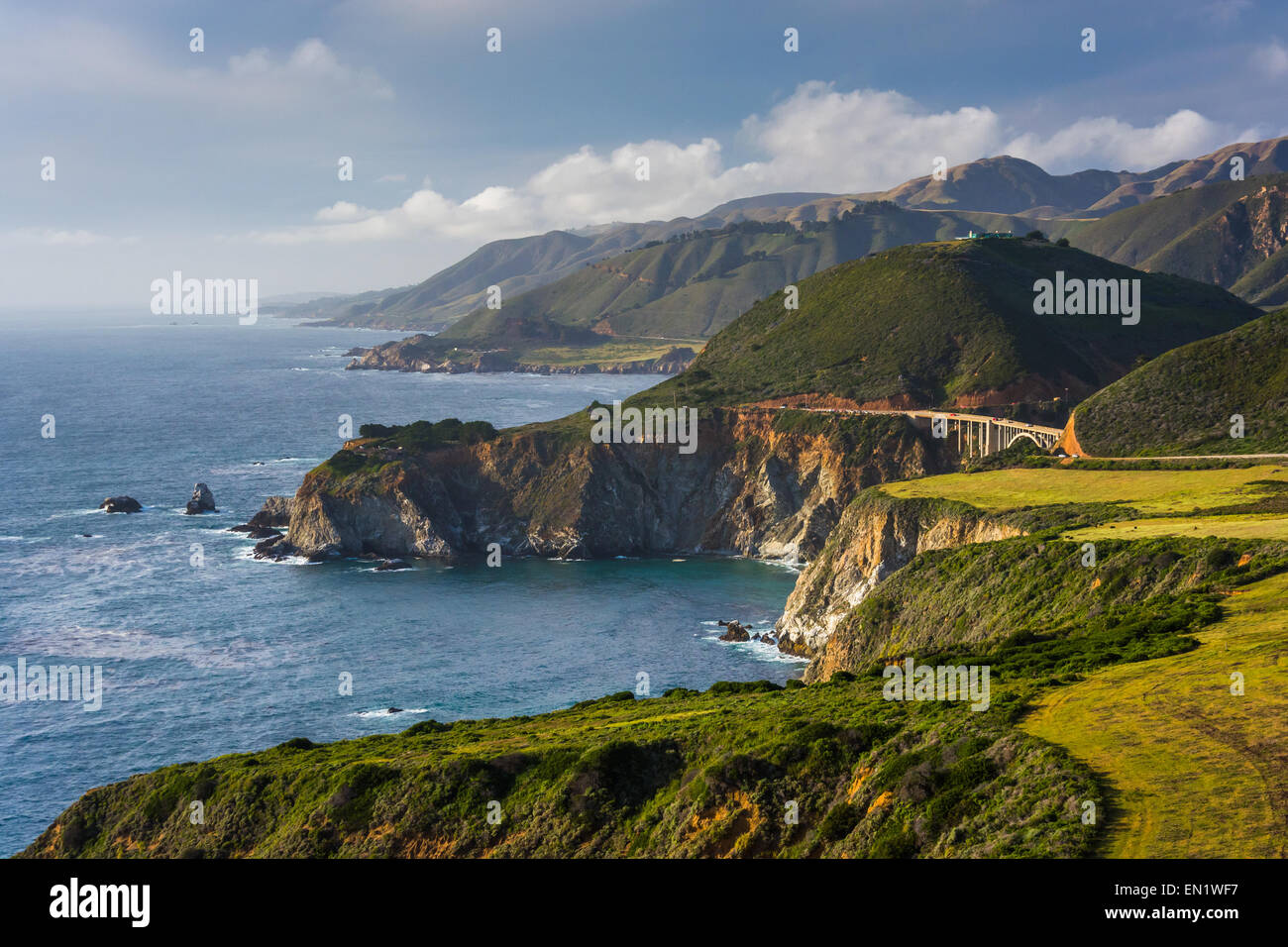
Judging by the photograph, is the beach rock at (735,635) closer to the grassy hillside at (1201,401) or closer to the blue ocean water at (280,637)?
the blue ocean water at (280,637)

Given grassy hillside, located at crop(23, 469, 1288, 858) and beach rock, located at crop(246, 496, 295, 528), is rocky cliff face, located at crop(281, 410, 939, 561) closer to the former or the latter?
beach rock, located at crop(246, 496, 295, 528)

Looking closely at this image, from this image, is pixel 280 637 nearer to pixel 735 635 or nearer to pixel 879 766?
pixel 735 635

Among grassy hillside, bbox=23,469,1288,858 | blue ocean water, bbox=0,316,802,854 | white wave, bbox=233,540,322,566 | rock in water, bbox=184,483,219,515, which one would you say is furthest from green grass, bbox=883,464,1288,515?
rock in water, bbox=184,483,219,515

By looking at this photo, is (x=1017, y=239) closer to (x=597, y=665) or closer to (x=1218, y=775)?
(x=597, y=665)

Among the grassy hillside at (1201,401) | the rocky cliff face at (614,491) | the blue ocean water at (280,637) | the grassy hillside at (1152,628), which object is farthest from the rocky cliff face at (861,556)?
the rocky cliff face at (614,491)

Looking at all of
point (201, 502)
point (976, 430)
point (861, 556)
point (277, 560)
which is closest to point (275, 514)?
point (277, 560)

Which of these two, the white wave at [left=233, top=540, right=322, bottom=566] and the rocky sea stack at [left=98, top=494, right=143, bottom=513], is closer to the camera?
the white wave at [left=233, top=540, right=322, bottom=566]
